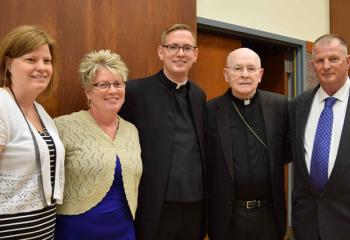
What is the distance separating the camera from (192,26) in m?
2.74

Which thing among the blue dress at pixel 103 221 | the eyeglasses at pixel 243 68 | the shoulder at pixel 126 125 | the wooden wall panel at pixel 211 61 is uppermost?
the wooden wall panel at pixel 211 61

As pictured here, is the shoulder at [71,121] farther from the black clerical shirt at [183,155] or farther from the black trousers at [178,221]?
the black trousers at [178,221]

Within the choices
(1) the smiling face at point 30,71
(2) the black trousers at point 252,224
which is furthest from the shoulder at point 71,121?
(2) the black trousers at point 252,224

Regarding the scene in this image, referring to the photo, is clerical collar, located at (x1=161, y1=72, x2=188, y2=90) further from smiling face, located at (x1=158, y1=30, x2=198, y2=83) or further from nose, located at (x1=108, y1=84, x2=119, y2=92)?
nose, located at (x1=108, y1=84, x2=119, y2=92)

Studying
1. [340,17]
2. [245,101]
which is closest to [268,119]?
[245,101]

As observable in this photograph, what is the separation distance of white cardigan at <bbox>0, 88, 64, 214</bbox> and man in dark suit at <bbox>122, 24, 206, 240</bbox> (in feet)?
2.05

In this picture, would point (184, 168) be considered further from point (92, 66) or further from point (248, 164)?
point (92, 66)

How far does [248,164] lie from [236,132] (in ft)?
0.65

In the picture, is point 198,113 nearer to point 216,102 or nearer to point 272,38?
point 216,102

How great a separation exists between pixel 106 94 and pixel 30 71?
416 mm

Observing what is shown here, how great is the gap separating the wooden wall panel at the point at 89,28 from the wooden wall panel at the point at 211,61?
35.6 inches

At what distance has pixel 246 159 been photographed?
2268mm

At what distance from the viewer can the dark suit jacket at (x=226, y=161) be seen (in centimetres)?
223

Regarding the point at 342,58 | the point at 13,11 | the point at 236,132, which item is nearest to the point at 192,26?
the point at 236,132
